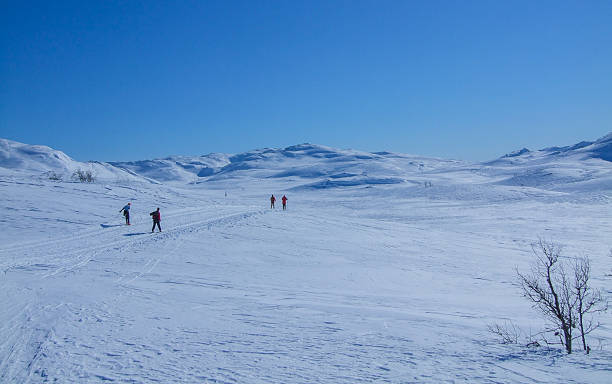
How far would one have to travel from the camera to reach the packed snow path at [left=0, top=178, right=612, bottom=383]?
16.6 feet

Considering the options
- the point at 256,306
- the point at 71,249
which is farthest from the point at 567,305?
the point at 71,249

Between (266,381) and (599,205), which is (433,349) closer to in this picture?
(266,381)

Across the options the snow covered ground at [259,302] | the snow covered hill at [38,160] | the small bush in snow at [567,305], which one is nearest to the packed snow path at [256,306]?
the snow covered ground at [259,302]

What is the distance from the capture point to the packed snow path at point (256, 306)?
5.05m

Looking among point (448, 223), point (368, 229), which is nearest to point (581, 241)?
point (448, 223)

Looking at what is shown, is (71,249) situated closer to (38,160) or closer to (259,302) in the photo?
(259,302)

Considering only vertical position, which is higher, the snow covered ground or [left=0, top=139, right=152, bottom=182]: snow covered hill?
[left=0, top=139, right=152, bottom=182]: snow covered hill

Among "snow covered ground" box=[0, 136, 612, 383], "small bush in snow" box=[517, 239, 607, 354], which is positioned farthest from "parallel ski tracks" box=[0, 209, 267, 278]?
"small bush in snow" box=[517, 239, 607, 354]

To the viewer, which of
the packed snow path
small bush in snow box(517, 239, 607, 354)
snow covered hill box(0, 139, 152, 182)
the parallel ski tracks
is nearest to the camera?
the packed snow path

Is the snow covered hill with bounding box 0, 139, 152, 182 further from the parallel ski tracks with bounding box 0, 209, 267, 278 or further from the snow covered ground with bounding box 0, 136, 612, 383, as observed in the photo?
the snow covered ground with bounding box 0, 136, 612, 383

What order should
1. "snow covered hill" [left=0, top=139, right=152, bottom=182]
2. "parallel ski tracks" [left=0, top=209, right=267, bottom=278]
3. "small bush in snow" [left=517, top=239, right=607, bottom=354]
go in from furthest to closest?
"snow covered hill" [left=0, top=139, right=152, bottom=182]
"parallel ski tracks" [left=0, top=209, right=267, bottom=278]
"small bush in snow" [left=517, top=239, right=607, bottom=354]

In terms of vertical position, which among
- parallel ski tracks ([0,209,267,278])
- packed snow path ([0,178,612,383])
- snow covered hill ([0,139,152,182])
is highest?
snow covered hill ([0,139,152,182])

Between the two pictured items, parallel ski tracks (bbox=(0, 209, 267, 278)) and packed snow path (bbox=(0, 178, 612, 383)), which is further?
parallel ski tracks (bbox=(0, 209, 267, 278))

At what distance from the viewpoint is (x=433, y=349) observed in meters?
5.86
